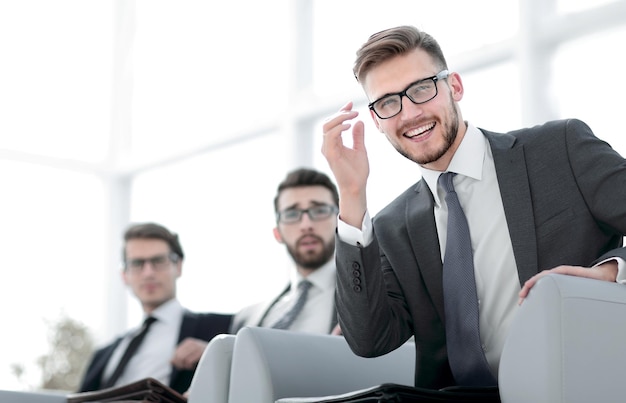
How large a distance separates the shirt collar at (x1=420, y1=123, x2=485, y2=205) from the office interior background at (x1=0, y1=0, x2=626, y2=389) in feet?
6.32

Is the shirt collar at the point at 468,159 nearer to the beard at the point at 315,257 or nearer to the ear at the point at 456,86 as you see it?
the ear at the point at 456,86

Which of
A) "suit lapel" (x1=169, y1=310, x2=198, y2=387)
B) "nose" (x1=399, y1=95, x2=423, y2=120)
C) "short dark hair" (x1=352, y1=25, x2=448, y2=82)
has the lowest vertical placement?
"suit lapel" (x1=169, y1=310, x2=198, y2=387)

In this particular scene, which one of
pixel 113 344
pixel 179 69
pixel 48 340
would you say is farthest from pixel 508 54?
pixel 48 340

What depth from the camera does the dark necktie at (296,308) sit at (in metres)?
3.56

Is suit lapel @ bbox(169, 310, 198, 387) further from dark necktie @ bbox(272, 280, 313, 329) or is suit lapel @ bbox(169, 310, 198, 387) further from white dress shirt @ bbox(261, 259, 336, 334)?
dark necktie @ bbox(272, 280, 313, 329)

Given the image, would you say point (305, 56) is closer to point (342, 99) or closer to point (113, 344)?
point (342, 99)

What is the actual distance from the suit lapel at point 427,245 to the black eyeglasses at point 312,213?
1.40m

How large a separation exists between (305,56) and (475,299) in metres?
3.79

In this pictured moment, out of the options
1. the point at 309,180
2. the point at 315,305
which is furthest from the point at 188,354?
the point at 309,180

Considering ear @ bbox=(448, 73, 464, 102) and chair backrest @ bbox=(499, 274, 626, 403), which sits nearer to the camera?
chair backrest @ bbox=(499, 274, 626, 403)

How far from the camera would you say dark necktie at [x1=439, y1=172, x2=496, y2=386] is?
85.8 inches

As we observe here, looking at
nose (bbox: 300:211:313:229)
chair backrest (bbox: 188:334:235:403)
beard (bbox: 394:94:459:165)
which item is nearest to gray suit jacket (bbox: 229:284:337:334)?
nose (bbox: 300:211:313:229)

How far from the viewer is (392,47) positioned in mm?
2338

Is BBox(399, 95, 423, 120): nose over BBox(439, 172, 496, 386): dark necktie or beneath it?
over
